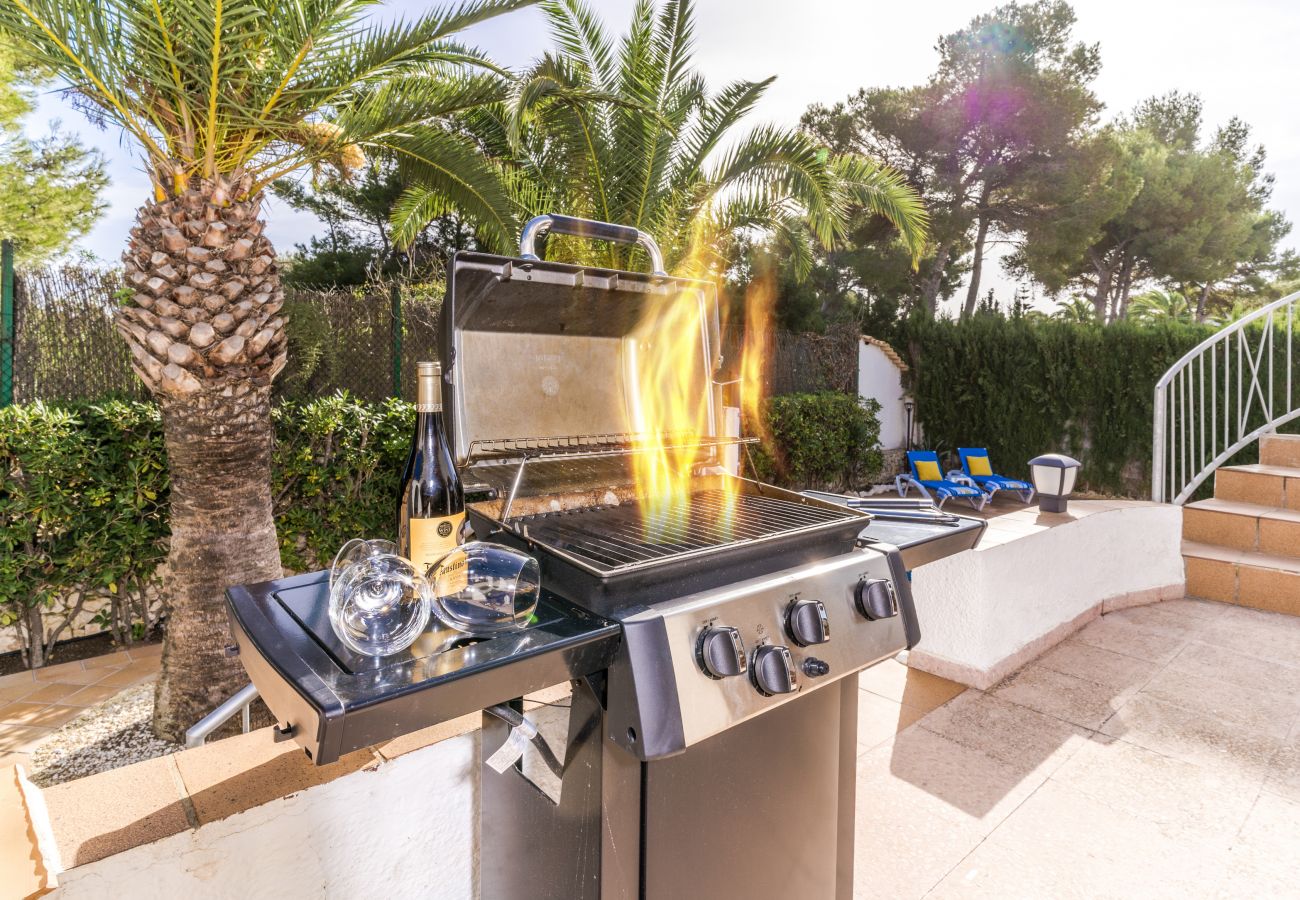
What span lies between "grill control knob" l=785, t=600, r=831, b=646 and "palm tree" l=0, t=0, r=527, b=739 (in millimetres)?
2768

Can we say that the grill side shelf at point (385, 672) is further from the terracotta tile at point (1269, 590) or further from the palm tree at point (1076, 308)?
the palm tree at point (1076, 308)

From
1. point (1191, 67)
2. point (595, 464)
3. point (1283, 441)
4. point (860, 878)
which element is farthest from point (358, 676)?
point (1191, 67)

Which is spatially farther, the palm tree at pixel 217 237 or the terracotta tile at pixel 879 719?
the terracotta tile at pixel 879 719

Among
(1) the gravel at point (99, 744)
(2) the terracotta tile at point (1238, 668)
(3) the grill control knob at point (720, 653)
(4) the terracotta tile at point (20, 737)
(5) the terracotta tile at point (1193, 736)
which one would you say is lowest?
(4) the terracotta tile at point (20, 737)

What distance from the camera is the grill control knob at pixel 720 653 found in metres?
→ 1.00

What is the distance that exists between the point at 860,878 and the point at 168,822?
1850mm

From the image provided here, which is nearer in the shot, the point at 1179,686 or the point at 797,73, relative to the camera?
the point at 1179,686

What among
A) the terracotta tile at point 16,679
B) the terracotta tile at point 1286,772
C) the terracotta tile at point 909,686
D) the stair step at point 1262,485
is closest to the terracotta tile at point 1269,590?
the stair step at point 1262,485

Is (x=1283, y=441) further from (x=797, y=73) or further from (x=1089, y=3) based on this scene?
(x=1089, y=3)

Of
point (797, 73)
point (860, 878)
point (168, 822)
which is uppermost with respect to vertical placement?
point (797, 73)

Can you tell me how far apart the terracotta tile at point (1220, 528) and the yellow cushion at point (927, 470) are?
4.10 metres

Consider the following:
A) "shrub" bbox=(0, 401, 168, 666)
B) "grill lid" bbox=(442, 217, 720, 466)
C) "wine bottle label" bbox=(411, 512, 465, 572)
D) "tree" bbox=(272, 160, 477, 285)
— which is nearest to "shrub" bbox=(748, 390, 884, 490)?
"shrub" bbox=(0, 401, 168, 666)

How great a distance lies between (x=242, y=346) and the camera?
2.84 metres

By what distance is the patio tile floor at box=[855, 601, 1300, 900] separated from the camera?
1.95 meters
